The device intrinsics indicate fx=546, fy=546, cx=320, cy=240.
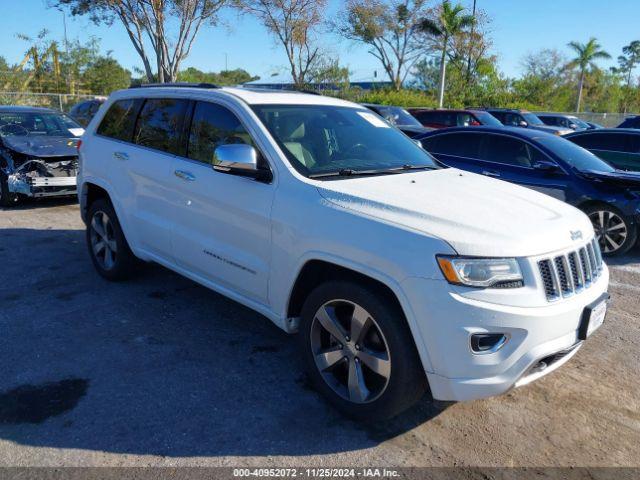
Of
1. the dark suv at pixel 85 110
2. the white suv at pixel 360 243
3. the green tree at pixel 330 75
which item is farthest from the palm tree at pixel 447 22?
the white suv at pixel 360 243

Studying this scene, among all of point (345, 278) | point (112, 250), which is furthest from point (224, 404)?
point (112, 250)

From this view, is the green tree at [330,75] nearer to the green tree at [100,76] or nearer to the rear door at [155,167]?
the green tree at [100,76]

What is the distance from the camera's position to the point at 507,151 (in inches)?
309

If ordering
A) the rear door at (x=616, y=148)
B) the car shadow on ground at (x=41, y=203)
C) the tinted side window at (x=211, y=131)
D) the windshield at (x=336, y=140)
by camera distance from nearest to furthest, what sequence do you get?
1. the windshield at (x=336, y=140)
2. the tinted side window at (x=211, y=131)
3. the car shadow on ground at (x=41, y=203)
4. the rear door at (x=616, y=148)

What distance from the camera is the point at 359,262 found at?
2.87 meters

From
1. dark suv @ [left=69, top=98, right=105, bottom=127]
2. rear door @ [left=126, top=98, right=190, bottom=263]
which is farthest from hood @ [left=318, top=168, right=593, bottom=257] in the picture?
dark suv @ [left=69, top=98, right=105, bottom=127]

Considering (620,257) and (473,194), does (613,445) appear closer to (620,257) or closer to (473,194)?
(473,194)

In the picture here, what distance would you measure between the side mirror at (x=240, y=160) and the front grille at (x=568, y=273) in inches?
68.1

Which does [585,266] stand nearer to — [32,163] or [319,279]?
[319,279]

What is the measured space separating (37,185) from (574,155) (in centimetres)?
795

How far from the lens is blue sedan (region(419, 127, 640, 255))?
6898 millimetres

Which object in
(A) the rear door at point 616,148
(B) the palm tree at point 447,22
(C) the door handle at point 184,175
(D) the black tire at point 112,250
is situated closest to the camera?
(C) the door handle at point 184,175

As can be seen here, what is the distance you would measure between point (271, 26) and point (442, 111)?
A: 16.3m

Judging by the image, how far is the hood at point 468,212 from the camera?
2717mm
